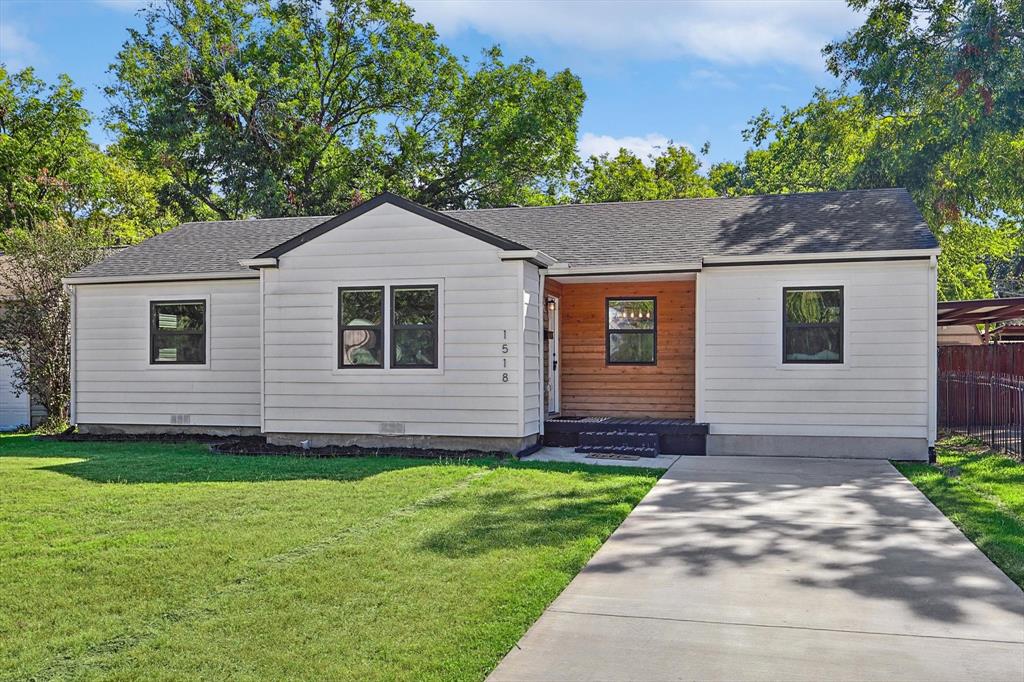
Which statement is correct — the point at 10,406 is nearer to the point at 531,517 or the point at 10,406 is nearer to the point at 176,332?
the point at 176,332

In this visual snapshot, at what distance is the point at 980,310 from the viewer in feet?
49.5

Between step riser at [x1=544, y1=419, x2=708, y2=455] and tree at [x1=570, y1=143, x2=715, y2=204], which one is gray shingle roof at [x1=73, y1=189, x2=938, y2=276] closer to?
step riser at [x1=544, y1=419, x2=708, y2=455]

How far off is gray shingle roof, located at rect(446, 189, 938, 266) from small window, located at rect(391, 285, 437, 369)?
2342 mm

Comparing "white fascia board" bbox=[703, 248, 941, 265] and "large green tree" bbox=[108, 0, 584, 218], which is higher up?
"large green tree" bbox=[108, 0, 584, 218]

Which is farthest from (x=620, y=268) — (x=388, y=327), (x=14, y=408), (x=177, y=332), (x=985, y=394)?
(x=14, y=408)

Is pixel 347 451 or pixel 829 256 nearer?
pixel 829 256

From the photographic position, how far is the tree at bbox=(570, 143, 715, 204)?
3225 cm

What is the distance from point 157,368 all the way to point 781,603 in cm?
1212

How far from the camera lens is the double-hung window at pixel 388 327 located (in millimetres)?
11852

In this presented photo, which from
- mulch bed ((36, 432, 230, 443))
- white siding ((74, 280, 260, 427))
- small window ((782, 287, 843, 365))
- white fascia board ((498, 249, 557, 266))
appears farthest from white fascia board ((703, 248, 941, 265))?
mulch bed ((36, 432, 230, 443))

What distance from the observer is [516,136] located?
94.4 feet

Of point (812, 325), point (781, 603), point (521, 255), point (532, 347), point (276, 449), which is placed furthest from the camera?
point (276, 449)

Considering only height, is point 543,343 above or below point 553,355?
above

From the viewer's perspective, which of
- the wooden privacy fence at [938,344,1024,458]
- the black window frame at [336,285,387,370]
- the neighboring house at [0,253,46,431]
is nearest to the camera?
the wooden privacy fence at [938,344,1024,458]
